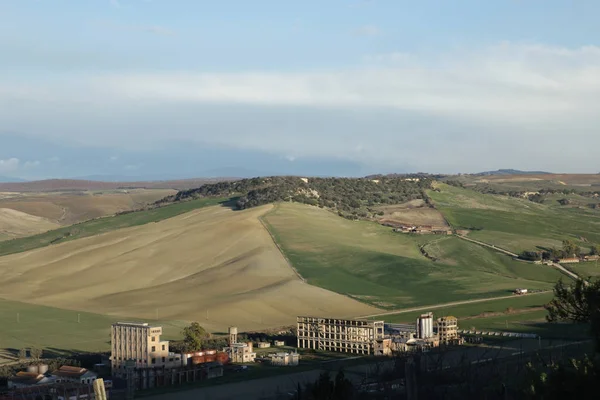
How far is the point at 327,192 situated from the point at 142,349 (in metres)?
83.5

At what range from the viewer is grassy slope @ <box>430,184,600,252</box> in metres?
116

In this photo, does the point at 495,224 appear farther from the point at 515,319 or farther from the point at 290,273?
the point at 515,319

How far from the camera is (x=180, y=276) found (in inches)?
3851

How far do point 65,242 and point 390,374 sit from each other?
3084 inches

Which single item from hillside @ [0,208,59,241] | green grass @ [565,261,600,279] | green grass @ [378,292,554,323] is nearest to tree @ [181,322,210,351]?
green grass @ [378,292,554,323]

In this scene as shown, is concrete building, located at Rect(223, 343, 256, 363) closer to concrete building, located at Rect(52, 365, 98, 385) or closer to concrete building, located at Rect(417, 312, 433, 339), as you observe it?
concrete building, located at Rect(52, 365, 98, 385)

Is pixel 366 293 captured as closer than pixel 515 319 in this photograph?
No

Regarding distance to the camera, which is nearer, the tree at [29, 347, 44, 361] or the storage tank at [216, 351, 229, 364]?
the storage tank at [216, 351, 229, 364]

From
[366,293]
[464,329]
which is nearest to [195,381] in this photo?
[464,329]

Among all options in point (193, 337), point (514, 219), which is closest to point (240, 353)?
point (193, 337)

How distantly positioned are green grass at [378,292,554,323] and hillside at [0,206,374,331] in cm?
430

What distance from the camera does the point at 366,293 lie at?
87.6m

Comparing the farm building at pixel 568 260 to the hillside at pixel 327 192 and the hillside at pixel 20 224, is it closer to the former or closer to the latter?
the hillside at pixel 327 192

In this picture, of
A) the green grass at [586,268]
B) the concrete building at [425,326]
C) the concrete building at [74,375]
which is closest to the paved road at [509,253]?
the green grass at [586,268]
